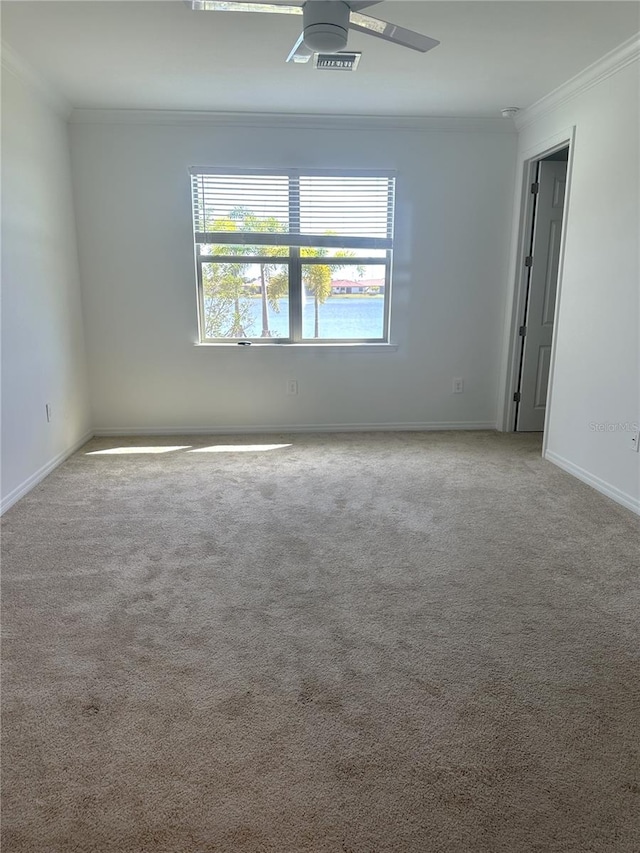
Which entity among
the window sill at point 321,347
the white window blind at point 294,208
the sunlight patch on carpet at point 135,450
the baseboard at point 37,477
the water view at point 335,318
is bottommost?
the sunlight patch on carpet at point 135,450

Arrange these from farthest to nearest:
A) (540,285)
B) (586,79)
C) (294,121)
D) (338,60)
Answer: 1. (540,285)
2. (294,121)
3. (586,79)
4. (338,60)

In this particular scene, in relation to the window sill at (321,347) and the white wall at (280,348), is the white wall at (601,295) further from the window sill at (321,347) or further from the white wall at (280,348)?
the window sill at (321,347)

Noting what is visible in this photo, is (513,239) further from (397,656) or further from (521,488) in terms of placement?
(397,656)

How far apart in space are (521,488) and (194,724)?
2.64 metres

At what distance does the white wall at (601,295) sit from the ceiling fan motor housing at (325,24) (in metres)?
1.94

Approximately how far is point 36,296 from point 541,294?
13.0ft

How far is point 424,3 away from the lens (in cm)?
→ 256

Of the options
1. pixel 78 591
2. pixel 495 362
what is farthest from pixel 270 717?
pixel 495 362

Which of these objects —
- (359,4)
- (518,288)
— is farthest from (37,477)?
(518,288)

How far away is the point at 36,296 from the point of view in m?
3.66

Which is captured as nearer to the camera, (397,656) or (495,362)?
(397,656)

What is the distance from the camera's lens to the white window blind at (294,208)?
4.51m

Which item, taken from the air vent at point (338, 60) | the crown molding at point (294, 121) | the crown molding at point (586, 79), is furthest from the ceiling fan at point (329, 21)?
the crown molding at point (294, 121)

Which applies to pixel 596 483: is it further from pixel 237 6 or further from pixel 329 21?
pixel 237 6
